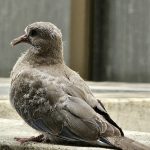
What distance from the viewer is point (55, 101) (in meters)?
2.82

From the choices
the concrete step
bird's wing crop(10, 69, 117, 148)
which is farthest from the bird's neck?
the concrete step

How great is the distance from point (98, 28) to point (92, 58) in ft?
1.14

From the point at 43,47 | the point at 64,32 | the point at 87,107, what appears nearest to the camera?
the point at 87,107

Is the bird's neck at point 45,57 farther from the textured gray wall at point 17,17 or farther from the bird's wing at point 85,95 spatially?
the textured gray wall at point 17,17

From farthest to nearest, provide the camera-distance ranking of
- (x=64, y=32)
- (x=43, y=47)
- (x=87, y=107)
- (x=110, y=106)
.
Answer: (x=64, y=32) < (x=110, y=106) < (x=43, y=47) < (x=87, y=107)

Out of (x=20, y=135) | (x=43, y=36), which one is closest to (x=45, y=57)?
(x=43, y=36)

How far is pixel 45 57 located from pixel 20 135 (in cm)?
42

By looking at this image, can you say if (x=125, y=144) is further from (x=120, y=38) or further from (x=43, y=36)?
(x=120, y=38)

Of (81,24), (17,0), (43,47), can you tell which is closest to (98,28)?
(81,24)

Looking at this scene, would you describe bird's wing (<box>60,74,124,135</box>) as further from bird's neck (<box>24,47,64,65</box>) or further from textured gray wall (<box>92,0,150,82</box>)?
textured gray wall (<box>92,0,150,82</box>)

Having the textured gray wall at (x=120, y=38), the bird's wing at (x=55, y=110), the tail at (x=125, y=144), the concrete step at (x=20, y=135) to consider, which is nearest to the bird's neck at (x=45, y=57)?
the bird's wing at (x=55, y=110)

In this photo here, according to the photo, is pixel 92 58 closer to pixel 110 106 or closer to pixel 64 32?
pixel 64 32

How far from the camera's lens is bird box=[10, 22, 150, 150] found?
275 centimetres

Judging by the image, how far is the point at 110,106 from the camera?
442 cm
